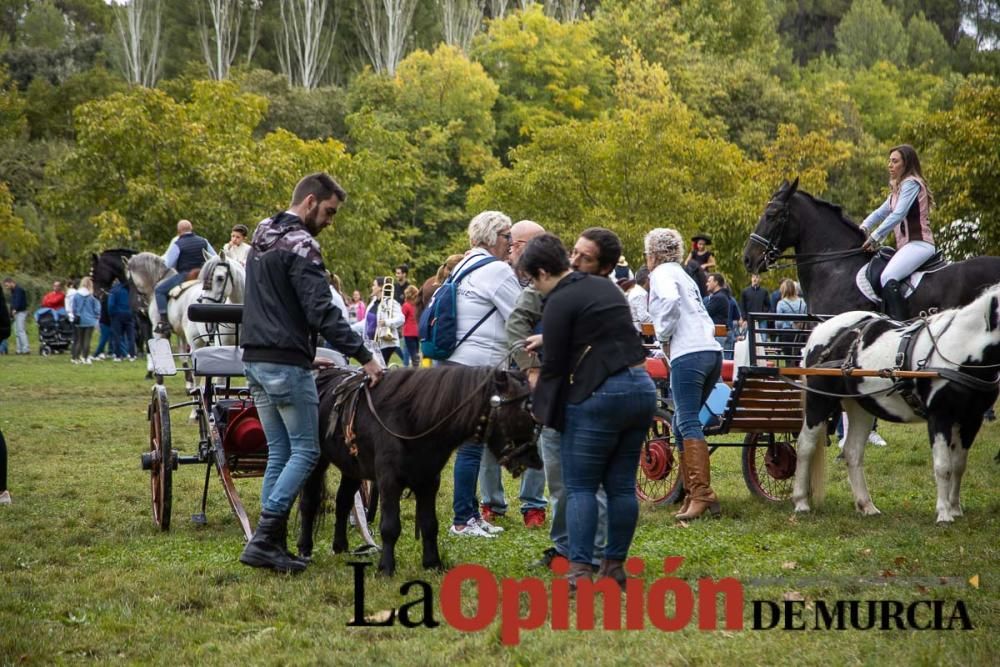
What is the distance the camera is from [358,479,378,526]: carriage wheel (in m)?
9.08

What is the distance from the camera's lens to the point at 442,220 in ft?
189

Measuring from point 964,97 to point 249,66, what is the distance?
64.3 metres

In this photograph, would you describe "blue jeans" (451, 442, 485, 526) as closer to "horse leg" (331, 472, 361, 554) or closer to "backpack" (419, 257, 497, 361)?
"backpack" (419, 257, 497, 361)

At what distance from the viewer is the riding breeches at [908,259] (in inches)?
431

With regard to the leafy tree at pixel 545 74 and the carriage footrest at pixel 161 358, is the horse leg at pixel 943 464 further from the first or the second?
the leafy tree at pixel 545 74

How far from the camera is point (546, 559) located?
7656 millimetres

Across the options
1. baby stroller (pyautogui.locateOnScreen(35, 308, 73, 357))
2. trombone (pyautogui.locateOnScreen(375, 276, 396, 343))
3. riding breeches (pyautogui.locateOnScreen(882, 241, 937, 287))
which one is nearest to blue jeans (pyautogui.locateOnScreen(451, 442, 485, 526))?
riding breeches (pyautogui.locateOnScreen(882, 241, 937, 287))

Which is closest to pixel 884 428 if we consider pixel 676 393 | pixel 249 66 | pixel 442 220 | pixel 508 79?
pixel 676 393

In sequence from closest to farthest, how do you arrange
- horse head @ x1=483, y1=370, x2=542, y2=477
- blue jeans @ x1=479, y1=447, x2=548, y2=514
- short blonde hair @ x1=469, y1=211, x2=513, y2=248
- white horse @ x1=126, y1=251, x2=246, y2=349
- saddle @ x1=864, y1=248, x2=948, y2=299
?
1. horse head @ x1=483, y1=370, x2=542, y2=477
2. short blonde hair @ x1=469, y1=211, x2=513, y2=248
3. blue jeans @ x1=479, y1=447, x2=548, y2=514
4. saddle @ x1=864, y1=248, x2=948, y2=299
5. white horse @ x1=126, y1=251, x2=246, y2=349

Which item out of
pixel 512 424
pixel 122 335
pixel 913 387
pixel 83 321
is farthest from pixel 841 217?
pixel 122 335

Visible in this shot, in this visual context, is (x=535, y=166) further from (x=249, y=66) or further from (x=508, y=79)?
(x=249, y=66)

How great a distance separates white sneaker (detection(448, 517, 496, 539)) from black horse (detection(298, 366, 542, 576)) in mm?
1179

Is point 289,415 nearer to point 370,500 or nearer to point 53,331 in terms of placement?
point 370,500

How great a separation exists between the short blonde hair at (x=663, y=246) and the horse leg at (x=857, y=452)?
198 centimetres
